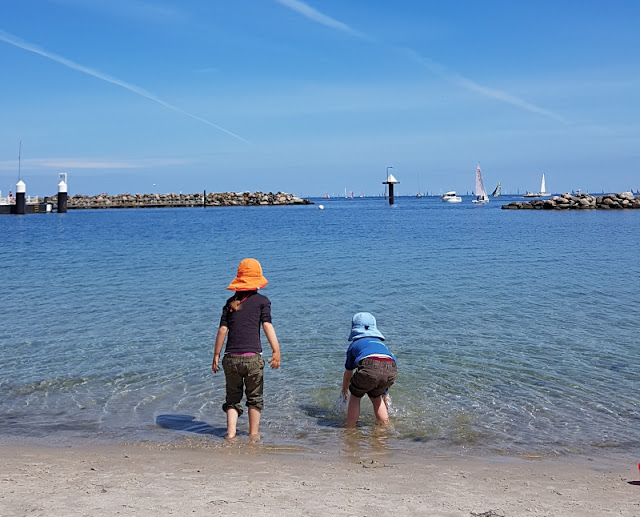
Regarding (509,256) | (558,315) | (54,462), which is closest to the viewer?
(54,462)

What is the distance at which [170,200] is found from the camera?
133750 millimetres

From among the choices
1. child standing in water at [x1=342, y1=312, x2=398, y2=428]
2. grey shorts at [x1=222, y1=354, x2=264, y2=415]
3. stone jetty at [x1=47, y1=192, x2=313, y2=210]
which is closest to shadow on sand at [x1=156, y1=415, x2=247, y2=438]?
grey shorts at [x1=222, y1=354, x2=264, y2=415]

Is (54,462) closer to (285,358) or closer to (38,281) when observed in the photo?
(285,358)

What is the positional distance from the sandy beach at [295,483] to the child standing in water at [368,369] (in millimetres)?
799

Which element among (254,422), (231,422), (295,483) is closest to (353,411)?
(254,422)

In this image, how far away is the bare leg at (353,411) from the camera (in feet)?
24.0

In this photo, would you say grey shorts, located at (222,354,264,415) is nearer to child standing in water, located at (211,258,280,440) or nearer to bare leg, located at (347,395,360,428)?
child standing in water, located at (211,258,280,440)

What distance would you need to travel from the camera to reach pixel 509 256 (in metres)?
28.5

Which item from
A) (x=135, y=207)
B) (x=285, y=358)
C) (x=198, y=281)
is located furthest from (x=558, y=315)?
(x=135, y=207)

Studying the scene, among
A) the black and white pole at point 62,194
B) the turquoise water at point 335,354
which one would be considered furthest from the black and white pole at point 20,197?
the turquoise water at point 335,354

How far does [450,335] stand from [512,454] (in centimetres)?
580

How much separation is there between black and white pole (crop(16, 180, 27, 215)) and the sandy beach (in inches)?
3205

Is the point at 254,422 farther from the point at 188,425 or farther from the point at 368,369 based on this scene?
the point at 368,369

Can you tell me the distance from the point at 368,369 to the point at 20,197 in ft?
274
